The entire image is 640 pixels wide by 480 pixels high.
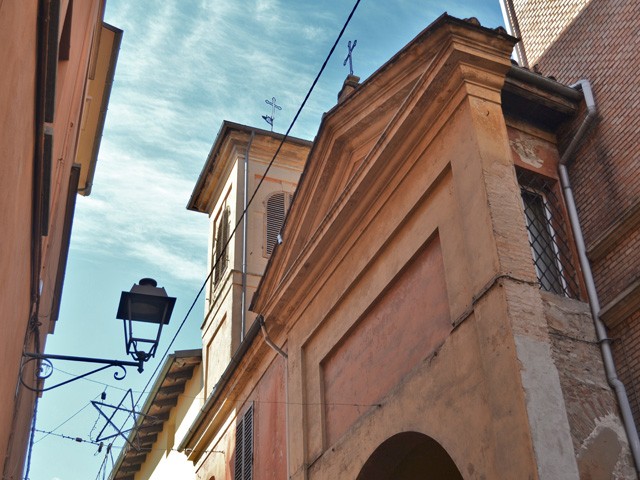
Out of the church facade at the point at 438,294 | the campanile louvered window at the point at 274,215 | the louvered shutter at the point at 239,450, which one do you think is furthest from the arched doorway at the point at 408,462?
the campanile louvered window at the point at 274,215

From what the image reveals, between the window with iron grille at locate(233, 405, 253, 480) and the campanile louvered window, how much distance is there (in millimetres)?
5115

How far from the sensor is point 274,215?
63.2 feet

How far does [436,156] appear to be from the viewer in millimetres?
8953

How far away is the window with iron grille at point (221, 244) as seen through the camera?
19062 mm

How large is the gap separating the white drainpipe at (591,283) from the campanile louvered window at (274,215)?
10261 mm

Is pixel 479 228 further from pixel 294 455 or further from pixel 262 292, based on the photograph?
pixel 262 292

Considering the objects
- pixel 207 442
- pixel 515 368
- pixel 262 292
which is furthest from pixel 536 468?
pixel 207 442

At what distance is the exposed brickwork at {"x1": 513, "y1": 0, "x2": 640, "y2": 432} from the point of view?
7699 millimetres

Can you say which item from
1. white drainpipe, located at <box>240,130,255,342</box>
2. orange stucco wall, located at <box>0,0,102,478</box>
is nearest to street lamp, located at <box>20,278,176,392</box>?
orange stucco wall, located at <box>0,0,102,478</box>

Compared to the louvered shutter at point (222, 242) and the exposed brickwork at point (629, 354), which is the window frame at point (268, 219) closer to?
the louvered shutter at point (222, 242)

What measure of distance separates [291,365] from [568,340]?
5315mm

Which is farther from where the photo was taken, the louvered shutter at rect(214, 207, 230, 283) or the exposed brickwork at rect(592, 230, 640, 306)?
the louvered shutter at rect(214, 207, 230, 283)

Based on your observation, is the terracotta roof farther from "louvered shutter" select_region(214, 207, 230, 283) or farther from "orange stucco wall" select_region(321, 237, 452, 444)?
"orange stucco wall" select_region(321, 237, 452, 444)

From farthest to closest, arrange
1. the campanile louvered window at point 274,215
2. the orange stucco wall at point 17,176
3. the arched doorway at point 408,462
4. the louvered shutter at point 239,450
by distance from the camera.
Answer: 1. the campanile louvered window at point 274,215
2. the louvered shutter at point 239,450
3. the arched doorway at point 408,462
4. the orange stucco wall at point 17,176
